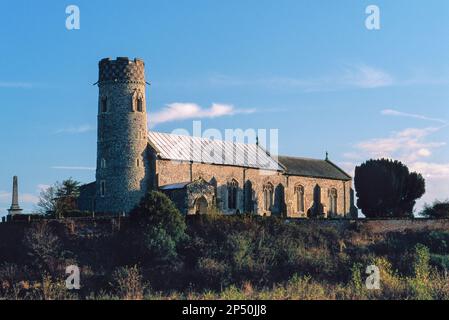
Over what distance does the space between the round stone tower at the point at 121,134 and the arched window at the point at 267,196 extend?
13070 mm

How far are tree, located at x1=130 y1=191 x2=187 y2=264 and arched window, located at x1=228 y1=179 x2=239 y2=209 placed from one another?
13.5 m

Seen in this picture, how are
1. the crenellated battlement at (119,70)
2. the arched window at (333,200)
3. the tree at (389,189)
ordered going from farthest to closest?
the arched window at (333,200) < the tree at (389,189) < the crenellated battlement at (119,70)

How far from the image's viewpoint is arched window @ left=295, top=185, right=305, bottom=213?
6166cm

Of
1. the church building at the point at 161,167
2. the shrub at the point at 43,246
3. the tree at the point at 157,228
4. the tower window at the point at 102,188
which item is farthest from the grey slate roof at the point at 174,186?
the shrub at the point at 43,246

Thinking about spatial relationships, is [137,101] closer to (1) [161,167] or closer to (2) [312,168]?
(1) [161,167]

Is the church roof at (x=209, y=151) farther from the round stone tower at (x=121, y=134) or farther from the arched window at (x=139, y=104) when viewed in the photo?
the arched window at (x=139, y=104)

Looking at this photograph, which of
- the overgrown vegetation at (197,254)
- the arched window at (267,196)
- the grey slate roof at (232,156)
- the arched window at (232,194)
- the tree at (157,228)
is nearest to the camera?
the overgrown vegetation at (197,254)

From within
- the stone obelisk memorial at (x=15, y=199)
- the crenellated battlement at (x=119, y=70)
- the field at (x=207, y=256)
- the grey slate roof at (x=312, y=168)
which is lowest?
the field at (x=207, y=256)

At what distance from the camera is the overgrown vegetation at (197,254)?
35.1 m

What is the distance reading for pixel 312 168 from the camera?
214ft

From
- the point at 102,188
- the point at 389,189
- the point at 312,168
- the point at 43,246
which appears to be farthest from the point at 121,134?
the point at 389,189

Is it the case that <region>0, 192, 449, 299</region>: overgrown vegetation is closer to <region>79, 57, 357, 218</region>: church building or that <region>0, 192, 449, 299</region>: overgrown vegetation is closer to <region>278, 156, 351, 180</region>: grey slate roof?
<region>79, 57, 357, 218</region>: church building
